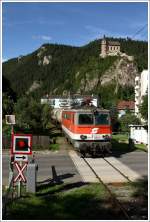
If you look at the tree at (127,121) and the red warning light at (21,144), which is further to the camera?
the tree at (127,121)

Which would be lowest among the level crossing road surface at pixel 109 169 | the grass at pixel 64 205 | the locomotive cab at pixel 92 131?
the grass at pixel 64 205

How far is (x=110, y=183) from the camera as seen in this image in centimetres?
1727

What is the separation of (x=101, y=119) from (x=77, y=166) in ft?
18.9

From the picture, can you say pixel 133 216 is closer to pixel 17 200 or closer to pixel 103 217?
pixel 103 217

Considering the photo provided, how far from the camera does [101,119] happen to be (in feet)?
90.6

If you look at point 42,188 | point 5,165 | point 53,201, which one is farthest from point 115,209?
point 5,165

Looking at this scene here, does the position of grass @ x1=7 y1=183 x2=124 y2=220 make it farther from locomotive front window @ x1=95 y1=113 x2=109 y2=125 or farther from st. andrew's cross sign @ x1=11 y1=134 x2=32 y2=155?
locomotive front window @ x1=95 y1=113 x2=109 y2=125

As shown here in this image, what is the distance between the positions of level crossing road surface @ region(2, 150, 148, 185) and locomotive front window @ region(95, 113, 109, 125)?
2.03 meters

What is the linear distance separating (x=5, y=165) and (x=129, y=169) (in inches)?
240

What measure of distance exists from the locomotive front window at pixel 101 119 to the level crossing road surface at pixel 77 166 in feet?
6.68

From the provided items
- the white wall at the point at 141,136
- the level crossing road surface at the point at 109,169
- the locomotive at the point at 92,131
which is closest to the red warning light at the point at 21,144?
the level crossing road surface at the point at 109,169

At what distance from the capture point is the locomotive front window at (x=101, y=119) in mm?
27492

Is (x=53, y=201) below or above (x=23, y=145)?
below

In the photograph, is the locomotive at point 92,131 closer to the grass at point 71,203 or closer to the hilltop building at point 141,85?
the grass at point 71,203
